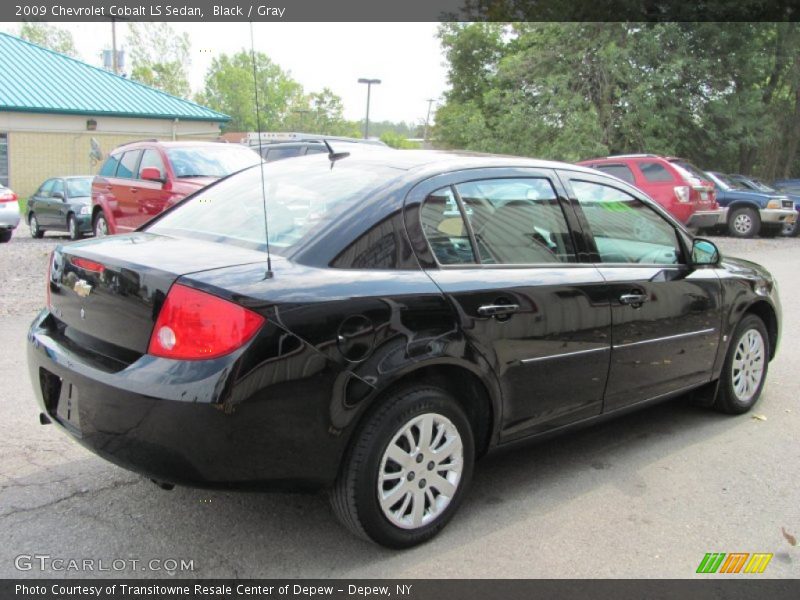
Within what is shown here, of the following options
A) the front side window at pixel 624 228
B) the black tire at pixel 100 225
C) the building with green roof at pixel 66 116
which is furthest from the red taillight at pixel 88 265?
the building with green roof at pixel 66 116

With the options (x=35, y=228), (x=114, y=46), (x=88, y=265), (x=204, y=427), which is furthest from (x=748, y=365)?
(x=114, y=46)

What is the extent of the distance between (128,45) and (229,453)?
57.5m

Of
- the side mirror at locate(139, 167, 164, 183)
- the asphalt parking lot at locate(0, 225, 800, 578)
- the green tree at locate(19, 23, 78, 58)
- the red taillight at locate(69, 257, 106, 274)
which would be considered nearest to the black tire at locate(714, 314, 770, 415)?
the asphalt parking lot at locate(0, 225, 800, 578)

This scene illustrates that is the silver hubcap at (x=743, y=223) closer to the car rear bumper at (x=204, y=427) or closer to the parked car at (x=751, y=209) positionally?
the parked car at (x=751, y=209)

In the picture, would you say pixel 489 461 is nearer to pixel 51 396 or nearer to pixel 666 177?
pixel 51 396

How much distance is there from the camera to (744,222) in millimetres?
18578

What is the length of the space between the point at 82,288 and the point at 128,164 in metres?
8.67

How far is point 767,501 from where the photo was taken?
3691mm

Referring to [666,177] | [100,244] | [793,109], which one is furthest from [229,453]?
[793,109]

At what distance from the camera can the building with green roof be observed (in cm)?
3111

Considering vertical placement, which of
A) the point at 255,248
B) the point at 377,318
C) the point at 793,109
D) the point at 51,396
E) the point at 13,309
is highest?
the point at 793,109

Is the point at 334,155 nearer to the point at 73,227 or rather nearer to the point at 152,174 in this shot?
the point at 152,174

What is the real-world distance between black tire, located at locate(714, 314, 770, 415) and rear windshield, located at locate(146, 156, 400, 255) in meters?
2.70

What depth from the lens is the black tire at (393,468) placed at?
2885mm
